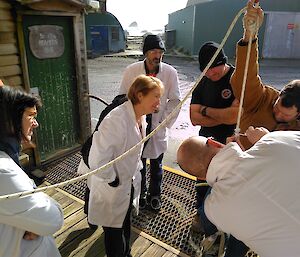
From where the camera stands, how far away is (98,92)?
405 inches

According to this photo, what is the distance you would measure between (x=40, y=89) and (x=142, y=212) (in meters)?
2.34

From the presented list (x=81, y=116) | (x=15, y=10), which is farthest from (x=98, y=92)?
(x=15, y=10)

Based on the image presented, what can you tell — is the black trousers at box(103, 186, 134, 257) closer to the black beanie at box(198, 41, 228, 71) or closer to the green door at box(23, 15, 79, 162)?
the black beanie at box(198, 41, 228, 71)

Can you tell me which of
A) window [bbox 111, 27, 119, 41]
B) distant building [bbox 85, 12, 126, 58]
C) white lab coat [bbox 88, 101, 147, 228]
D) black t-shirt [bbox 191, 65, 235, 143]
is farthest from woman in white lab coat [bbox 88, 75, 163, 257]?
window [bbox 111, 27, 119, 41]

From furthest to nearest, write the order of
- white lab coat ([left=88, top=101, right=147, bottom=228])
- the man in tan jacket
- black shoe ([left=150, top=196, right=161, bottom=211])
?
1. black shoe ([left=150, top=196, right=161, bottom=211])
2. white lab coat ([left=88, top=101, right=147, bottom=228])
3. the man in tan jacket

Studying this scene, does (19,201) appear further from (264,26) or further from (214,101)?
(264,26)

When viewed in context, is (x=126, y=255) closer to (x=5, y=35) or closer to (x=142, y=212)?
(x=142, y=212)

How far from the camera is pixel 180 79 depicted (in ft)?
41.6

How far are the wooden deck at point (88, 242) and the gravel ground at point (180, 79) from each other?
1.88m

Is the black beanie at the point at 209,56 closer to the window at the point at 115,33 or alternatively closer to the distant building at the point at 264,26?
the distant building at the point at 264,26

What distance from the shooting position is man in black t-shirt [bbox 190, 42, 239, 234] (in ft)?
9.08

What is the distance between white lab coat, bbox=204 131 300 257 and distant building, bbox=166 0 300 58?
1928 centimetres

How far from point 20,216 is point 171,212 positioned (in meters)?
2.30

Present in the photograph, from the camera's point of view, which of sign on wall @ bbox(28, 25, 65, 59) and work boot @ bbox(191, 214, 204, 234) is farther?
sign on wall @ bbox(28, 25, 65, 59)
